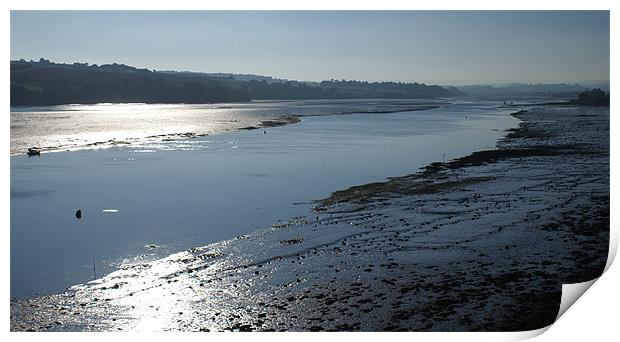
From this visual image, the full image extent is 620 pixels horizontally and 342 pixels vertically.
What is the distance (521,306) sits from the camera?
8.85 metres

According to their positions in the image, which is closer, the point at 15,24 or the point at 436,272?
the point at 436,272

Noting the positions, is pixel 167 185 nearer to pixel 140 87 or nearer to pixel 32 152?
pixel 32 152

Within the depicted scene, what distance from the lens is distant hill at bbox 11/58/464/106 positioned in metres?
21.5

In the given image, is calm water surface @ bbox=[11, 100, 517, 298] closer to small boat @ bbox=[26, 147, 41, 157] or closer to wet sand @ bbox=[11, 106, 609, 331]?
small boat @ bbox=[26, 147, 41, 157]

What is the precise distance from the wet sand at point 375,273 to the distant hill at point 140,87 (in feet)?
26.6

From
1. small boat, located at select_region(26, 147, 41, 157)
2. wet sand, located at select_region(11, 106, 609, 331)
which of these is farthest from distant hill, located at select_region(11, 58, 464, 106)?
wet sand, located at select_region(11, 106, 609, 331)

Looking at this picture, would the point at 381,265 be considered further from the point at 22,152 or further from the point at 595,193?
the point at 22,152

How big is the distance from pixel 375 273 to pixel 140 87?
36.5m

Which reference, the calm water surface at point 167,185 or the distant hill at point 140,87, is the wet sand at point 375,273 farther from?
the distant hill at point 140,87

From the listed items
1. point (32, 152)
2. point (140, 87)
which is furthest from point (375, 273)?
point (140, 87)
